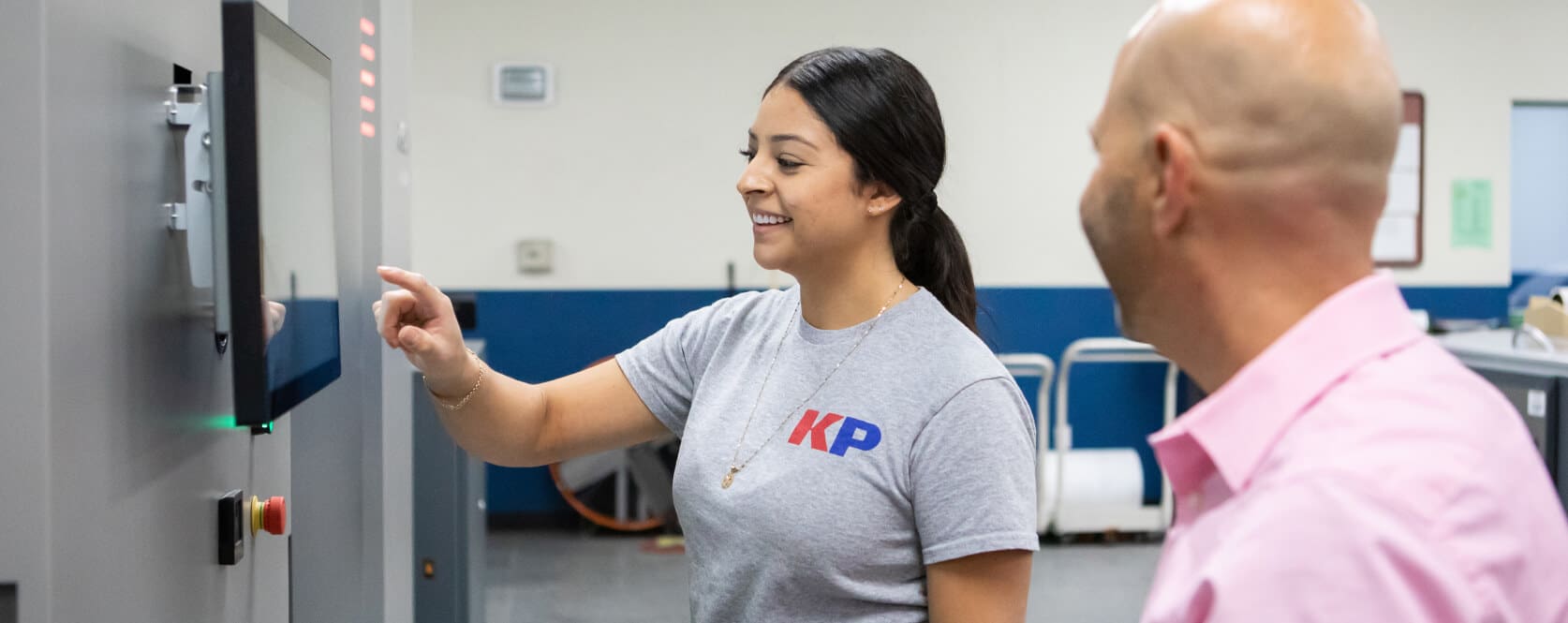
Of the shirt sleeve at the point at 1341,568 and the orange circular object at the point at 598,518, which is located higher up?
the shirt sleeve at the point at 1341,568

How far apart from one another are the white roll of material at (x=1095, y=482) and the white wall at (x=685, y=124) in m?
0.76

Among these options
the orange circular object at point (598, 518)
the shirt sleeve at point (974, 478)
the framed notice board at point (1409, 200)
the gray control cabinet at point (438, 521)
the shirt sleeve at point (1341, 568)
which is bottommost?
the orange circular object at point (598, 518)

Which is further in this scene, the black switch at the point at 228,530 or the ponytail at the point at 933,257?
the ponytail at the point at 933,257

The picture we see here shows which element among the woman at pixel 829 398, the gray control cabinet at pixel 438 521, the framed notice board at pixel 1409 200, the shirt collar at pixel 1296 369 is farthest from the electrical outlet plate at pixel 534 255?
the shirt collar at pixel 1296 369

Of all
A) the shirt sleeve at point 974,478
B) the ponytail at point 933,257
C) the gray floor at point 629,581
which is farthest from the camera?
the gray floor at point 629,581

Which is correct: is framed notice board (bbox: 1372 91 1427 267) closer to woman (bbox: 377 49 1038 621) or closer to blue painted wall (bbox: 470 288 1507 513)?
blue painted wall (bbox: 470 288 1507 513)

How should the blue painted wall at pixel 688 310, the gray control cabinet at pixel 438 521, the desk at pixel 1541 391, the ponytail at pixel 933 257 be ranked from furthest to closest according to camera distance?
the blue painted wall at pixel 688 310, the desk at pixel 1541 391, the gray control cabinet at pixel 438 521, the ponytail at pixel 933 257

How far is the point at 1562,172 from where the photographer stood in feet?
17.9

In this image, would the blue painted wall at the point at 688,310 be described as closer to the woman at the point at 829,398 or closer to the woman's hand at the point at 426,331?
the woman at the point at 829,398

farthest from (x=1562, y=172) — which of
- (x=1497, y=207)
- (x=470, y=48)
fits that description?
(x=470, y=48)

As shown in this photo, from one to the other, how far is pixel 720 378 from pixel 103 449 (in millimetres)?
667

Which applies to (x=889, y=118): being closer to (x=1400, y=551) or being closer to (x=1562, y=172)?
(x=1400, y=551)

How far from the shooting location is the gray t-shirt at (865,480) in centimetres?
121

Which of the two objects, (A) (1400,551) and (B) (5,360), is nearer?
(A) (1400,551)
